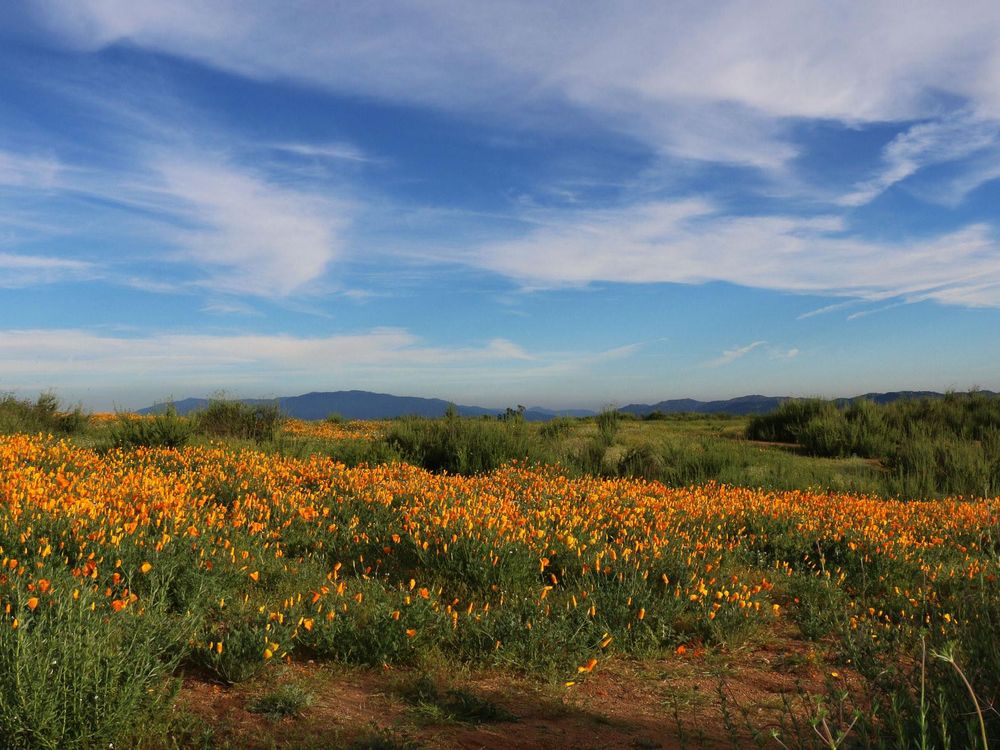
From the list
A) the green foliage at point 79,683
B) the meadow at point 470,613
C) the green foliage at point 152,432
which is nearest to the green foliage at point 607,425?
the meadow at point 470,613

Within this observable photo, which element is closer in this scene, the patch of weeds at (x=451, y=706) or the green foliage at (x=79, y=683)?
the green foliage at (x=79, y=683)

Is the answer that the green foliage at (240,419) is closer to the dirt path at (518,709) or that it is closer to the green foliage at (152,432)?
the green foliage at (152,432)

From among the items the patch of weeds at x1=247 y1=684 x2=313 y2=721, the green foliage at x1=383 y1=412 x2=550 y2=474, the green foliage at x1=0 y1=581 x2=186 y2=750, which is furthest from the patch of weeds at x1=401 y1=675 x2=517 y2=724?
the green foliage at x1=383 y1=412 x2=550 y2=474

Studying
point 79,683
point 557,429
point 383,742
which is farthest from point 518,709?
point 557,429

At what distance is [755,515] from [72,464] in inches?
325

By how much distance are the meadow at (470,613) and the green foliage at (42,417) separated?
6362 mm

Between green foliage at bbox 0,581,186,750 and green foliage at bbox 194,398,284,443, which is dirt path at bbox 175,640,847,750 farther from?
green foliage at bbox 194,398,284,443

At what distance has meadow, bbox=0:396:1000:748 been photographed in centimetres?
338

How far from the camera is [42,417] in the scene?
16.6 metres

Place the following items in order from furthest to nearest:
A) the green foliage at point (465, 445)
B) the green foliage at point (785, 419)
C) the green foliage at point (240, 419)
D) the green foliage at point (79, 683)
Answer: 1. the green foliage at point (785, 419)
2. the green foliage at point (240, 419)
3. the green foliage at point (465, 445)
4. the green foliage at point (79, 683)

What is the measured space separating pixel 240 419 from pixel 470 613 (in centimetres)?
1298

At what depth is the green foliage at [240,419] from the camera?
15.7 m

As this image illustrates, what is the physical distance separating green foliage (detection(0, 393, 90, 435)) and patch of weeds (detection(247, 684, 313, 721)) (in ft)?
42.9

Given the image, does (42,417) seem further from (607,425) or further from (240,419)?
(607,425)
